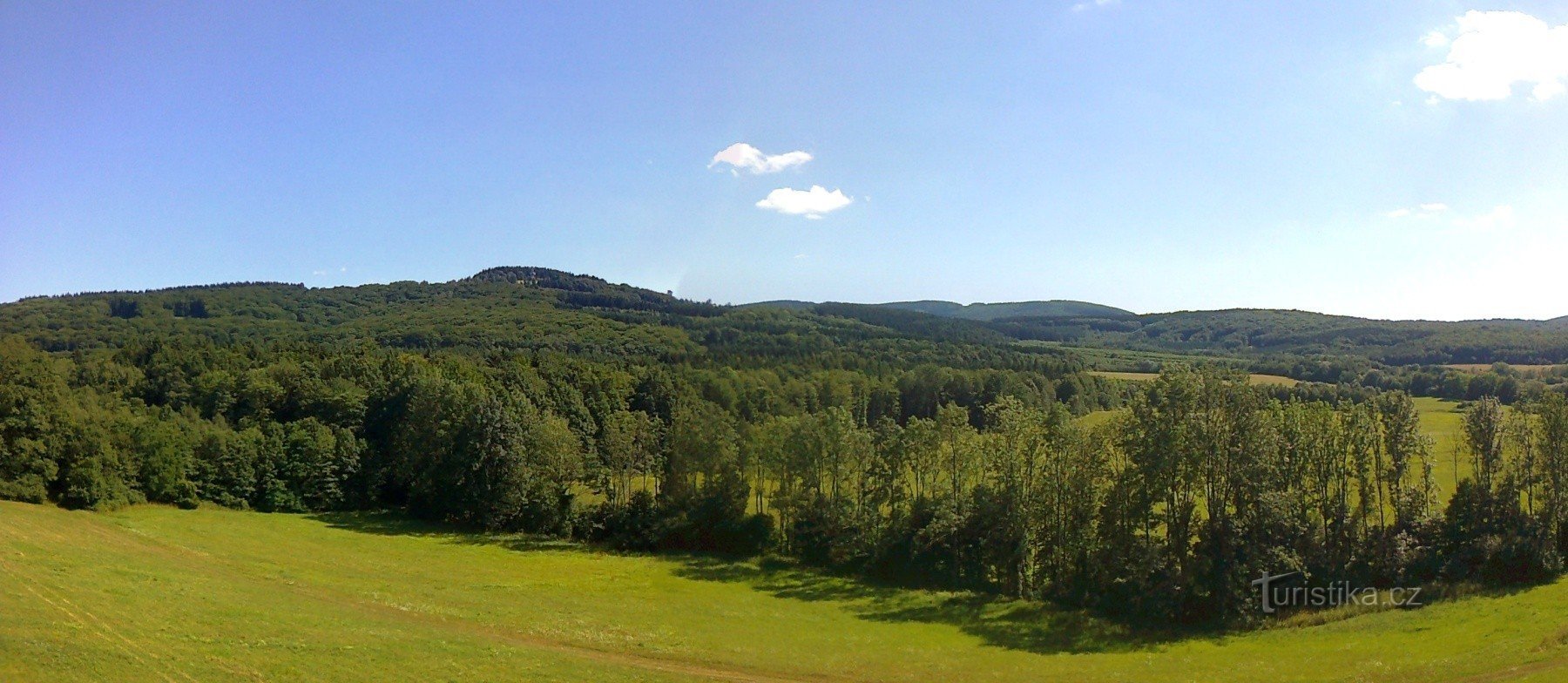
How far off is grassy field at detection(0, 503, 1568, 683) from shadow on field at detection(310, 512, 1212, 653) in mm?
223

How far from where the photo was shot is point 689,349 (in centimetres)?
19625

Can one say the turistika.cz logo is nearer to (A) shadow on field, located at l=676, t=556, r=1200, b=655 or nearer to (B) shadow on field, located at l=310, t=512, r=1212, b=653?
(B) shadow on field, located at l=310, t=512, r=1212, b=653

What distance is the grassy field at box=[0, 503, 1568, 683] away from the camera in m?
28.2

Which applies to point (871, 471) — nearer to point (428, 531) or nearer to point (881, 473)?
point (881, 473)

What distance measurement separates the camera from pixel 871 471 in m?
60.1

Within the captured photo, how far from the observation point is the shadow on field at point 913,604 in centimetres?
4156

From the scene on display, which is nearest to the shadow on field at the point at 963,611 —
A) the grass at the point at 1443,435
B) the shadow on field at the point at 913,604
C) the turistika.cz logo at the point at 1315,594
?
the shadow on field at the point at 913,604

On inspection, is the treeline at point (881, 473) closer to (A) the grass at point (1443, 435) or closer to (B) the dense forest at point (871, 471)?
(B) the dense forest at point (871, 471)

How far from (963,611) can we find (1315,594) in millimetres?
19115

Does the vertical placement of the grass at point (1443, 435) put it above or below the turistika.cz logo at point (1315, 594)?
above

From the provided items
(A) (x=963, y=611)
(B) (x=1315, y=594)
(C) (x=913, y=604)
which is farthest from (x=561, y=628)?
(B) (x=1315, y=594)

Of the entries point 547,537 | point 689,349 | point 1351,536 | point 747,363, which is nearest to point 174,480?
point 547,537

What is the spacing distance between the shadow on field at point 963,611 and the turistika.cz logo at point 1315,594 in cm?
530

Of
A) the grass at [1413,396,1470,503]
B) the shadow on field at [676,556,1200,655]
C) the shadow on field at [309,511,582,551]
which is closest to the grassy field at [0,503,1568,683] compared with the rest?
the shadow on field at [676,556,1200,655]
